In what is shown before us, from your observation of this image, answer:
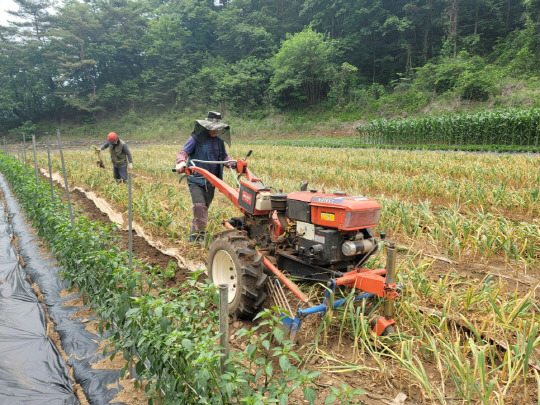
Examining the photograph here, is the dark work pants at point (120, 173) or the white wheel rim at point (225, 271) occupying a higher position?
the dark work pants at point (120, 173)

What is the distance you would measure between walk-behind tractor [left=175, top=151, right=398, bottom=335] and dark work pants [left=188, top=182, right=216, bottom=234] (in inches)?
49.0

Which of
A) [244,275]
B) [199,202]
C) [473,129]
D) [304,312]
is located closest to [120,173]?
[199,202]

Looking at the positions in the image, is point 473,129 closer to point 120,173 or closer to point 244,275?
point 120,173

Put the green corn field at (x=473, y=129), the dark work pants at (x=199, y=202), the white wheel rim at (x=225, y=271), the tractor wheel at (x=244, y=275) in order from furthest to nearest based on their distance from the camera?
the green corn field at (x=473, y=129) → the dark work pants at (x=199, y=202) → the white wheel rim at (x=225, y=271) → the tractor wheel at (x=244, y=275)

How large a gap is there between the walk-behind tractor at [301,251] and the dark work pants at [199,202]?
1.25 meters

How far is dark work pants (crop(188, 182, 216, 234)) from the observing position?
4.79 m

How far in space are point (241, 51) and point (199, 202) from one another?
45.2 m

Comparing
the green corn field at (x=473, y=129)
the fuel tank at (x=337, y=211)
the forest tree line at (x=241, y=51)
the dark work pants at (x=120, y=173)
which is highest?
the forest tree line at (x=241, y=51)

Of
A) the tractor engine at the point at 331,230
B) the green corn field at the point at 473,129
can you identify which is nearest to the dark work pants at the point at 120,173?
the tractor engine at the point at 331,230

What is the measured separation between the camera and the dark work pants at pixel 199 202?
4.79 m

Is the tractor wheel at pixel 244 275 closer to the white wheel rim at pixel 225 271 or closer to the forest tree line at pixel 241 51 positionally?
the white wheel rim at pixel 225 271

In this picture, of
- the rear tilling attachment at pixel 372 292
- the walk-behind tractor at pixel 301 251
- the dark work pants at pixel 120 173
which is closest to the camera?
the rear tilling attachment at pixel 372 292

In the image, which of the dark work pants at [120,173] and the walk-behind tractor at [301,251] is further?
the dark work pants at [120,173]

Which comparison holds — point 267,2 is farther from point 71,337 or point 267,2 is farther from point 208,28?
point 71,337
